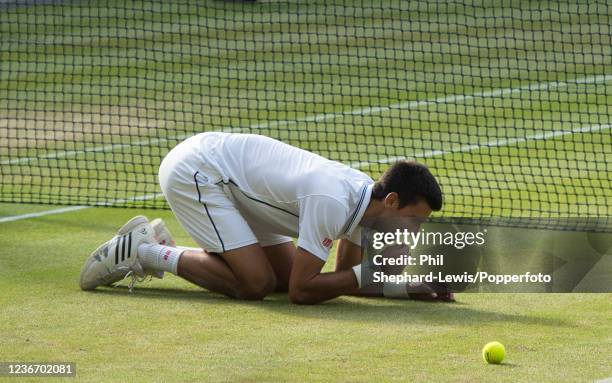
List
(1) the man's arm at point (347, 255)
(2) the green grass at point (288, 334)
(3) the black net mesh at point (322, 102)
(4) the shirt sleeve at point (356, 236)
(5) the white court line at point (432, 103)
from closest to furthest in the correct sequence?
(2) the green grass at point (288, 334)
(4) the shirt sleeve at point (356, 236)
(1) the man's arm at point (347, 255)
(5) the white court line at point (432, 103)
(3) the black net mesh at point (322, 102)

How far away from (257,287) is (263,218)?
446 millimetres

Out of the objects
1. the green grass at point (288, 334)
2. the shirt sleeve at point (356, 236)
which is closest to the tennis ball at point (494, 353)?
the green grass at point (288, 334)

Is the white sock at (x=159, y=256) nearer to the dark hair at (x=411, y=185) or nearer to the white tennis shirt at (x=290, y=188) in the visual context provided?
the white tennis shirt at (x=290, y=188)

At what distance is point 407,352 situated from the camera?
260 inches

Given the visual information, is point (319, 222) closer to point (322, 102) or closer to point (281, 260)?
point (281, 260)

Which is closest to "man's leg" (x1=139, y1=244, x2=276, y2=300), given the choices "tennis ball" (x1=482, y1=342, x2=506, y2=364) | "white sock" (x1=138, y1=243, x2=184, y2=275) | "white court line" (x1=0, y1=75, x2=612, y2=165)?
"white sock" (x1=138, y1=243, x2=184, y2=275)

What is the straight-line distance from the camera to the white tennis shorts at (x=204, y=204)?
7918 mm

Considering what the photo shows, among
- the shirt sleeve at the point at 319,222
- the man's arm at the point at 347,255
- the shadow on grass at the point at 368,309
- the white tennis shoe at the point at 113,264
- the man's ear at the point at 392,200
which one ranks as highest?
the man's ear at the point at 392,200

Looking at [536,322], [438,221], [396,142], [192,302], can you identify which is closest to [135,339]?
[192,302]

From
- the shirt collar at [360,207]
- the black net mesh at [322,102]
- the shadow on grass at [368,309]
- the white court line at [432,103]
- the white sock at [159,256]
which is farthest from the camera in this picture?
the black net mesh at [322,102]

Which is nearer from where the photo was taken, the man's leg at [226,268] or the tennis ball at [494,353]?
the tennis ball at [494,353]

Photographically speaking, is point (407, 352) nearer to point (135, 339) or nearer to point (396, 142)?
point (135, 339)

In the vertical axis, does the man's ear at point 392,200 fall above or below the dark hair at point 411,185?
below

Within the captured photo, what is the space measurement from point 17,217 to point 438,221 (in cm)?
346
